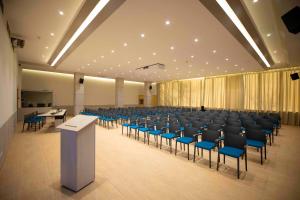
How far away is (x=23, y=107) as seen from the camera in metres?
11.8

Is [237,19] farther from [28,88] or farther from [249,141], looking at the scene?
[28,88]

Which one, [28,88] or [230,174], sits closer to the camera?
[230,174]

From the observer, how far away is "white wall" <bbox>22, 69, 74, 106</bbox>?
43.1 feet

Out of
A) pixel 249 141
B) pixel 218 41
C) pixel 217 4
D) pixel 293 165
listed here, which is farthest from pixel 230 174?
pixel 218 41

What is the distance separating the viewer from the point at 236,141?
3.92 meters

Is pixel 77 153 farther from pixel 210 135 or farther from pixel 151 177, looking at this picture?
pixel 210 135

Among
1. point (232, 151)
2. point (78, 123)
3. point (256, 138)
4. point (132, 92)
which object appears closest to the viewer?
point (78, 123)

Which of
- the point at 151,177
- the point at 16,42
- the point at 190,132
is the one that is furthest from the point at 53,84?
the point at 151,177

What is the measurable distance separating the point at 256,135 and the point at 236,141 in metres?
1.24

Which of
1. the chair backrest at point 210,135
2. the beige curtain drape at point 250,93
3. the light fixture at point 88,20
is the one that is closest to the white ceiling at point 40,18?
the light fixture at point 88,20

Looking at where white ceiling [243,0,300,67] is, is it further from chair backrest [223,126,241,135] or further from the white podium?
the white podium

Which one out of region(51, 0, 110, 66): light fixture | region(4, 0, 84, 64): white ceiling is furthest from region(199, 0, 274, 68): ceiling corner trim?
region(4, 0, 84, 64): white ceiling

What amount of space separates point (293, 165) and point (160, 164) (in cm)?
374

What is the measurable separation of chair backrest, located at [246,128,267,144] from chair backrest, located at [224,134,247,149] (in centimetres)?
120
